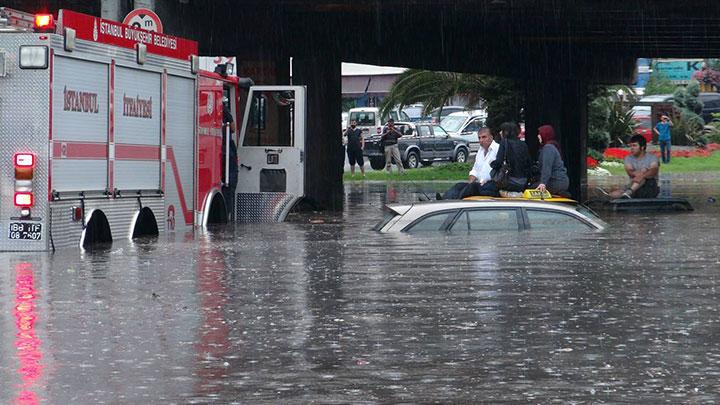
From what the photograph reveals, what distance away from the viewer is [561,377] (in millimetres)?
8891

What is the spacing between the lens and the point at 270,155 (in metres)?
23.1

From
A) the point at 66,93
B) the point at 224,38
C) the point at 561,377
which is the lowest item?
the point at 561,377

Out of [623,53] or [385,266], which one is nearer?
[385,266]

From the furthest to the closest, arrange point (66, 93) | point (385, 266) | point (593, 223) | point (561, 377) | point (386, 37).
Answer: point (386, 37), point (593, 223), point (66, 93), point (385, 266), point (561, 377)

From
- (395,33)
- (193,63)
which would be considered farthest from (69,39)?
(395,33)

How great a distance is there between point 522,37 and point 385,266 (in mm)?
19564

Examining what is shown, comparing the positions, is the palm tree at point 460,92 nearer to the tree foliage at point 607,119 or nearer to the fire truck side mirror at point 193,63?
the tree foliage at point 607,119

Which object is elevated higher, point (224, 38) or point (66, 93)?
point (224, 38)

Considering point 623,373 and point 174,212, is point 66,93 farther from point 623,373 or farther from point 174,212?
point 623,373

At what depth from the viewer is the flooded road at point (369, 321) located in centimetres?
860

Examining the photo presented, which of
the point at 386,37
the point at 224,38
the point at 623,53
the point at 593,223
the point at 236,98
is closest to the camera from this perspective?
the point at 593,223

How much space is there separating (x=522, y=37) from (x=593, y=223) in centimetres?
1572

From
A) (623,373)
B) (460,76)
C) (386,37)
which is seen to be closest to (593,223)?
(623,373)

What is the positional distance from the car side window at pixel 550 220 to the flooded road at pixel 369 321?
0.76 ft
